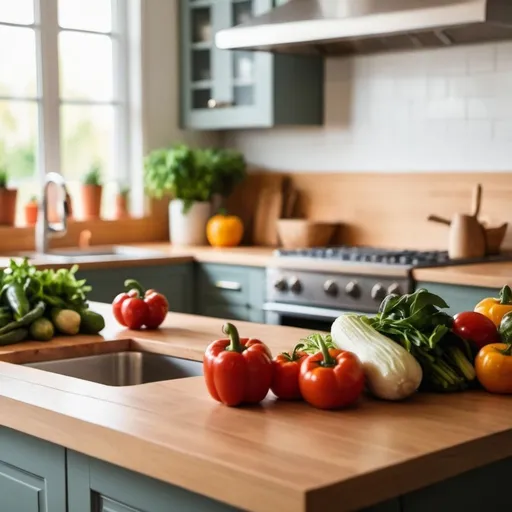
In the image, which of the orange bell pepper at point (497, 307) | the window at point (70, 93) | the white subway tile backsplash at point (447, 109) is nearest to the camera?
the orange bell pepper at point (497, 307)

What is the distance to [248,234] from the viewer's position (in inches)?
233

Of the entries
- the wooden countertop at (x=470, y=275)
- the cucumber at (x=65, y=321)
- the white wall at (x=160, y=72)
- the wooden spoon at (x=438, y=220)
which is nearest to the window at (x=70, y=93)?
the white wall at (x=160, y=72)

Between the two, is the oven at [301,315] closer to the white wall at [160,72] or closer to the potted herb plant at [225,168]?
the potted herb plant at [225,168]

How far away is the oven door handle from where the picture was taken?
4.44 m

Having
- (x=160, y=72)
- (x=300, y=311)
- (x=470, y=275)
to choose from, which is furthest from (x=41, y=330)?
(x=160, y=72)

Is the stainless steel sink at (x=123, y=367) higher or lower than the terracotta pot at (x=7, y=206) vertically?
lower

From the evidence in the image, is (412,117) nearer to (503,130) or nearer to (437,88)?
(437,88)

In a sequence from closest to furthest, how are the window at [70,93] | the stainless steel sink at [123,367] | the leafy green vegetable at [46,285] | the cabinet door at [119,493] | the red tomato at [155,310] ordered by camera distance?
the cabinet door at [119,493]
the stainless steel sink at [123,367]
the leafy green vegetable at [46,285]
the red tomato at [155,310]
the window at [70,93]

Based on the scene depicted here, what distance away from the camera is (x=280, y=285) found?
4.69m

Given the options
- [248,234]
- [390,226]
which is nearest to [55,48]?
[248,234]

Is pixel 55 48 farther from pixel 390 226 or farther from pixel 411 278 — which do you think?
pixel 411 278

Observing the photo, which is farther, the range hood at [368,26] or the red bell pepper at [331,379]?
the range hood at [368,26]

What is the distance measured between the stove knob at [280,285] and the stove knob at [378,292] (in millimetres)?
517

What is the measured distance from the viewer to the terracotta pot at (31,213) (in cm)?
535
